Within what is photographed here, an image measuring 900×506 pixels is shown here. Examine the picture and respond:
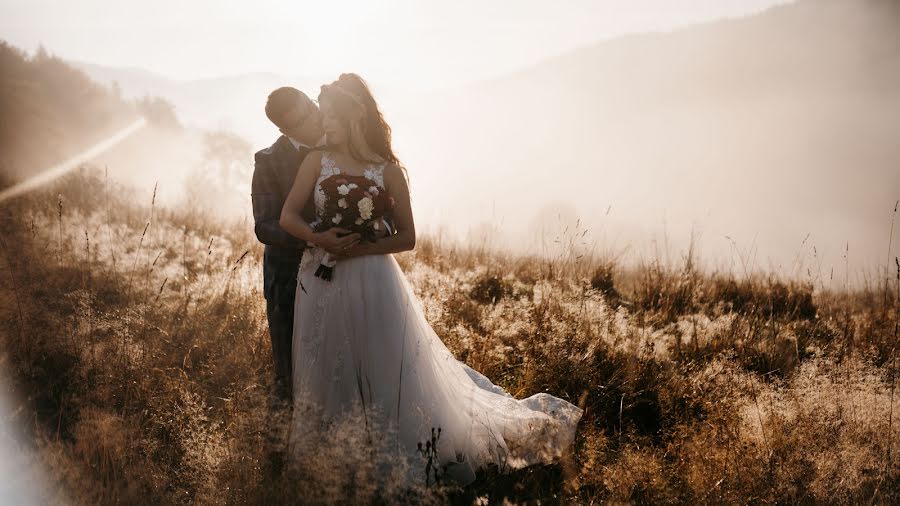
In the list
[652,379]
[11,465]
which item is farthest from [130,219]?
[652,379]

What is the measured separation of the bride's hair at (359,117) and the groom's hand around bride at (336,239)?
474 millimetres

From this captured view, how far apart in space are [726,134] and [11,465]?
469ft

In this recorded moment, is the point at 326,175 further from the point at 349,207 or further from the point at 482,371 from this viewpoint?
the point at 482,371

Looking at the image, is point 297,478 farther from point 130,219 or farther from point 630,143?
point 630,143

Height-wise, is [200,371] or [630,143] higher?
[630,143]

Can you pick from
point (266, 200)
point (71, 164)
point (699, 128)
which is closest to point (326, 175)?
point (266, 200)

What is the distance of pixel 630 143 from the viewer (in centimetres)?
12575

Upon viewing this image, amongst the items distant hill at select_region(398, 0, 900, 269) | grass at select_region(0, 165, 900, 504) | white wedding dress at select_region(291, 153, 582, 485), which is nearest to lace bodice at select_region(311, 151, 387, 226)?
white wedding dress at select_region(291, 153, 582, 485)

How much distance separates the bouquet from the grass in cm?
104

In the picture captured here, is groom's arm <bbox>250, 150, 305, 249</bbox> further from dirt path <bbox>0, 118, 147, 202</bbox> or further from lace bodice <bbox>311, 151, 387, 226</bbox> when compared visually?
dirt path <bbox>0, 118, 147, 202</bbox>

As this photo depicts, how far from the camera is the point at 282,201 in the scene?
11.6ft

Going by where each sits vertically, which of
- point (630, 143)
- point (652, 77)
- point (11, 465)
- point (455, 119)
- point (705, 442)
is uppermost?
point (652, 77)

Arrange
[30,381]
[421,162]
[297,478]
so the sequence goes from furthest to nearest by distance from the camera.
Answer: [421,162] → [30,381] → [297,478]

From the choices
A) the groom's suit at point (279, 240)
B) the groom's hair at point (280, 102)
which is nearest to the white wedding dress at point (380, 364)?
the groom's suit at point (279, 240)
